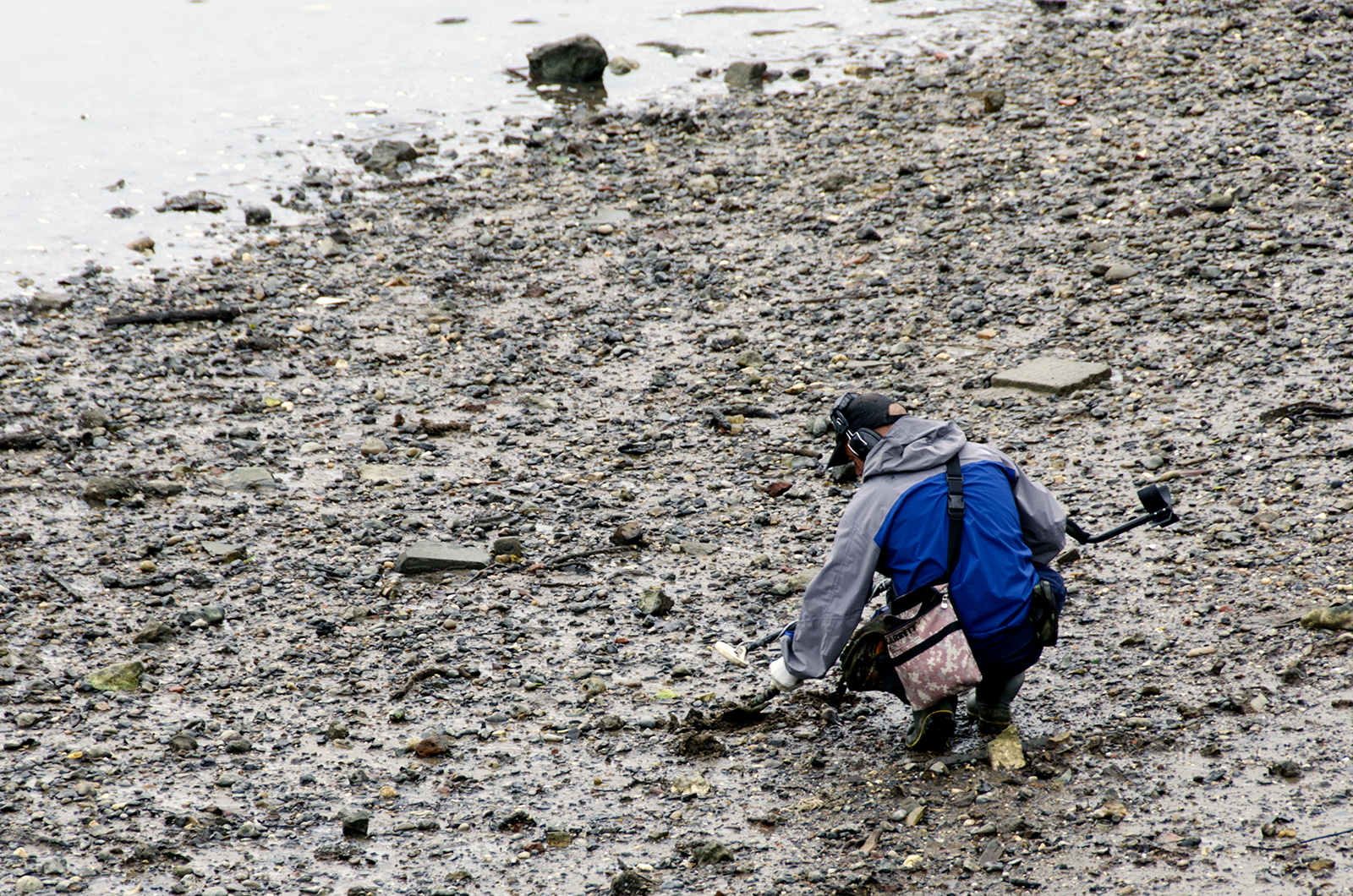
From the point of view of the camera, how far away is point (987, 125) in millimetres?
12250

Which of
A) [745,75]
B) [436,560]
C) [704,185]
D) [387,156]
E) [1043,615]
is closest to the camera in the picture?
[1043,615]

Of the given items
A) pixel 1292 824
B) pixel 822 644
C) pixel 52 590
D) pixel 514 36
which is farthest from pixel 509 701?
pixel 514 36

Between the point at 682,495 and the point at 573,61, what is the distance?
31.6ft

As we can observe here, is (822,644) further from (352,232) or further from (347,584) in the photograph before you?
(352,232)

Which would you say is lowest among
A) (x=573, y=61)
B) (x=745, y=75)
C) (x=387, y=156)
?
(x=387, y=156)

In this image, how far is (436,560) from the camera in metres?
7.09

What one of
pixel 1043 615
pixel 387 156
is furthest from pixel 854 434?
pixel 387 156

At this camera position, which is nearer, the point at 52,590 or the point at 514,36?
the point at 52,590

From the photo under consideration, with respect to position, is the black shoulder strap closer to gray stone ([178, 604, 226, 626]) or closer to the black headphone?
the black headphone

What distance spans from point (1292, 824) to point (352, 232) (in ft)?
31.8

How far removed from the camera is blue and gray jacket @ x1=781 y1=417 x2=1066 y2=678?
4.89 metres

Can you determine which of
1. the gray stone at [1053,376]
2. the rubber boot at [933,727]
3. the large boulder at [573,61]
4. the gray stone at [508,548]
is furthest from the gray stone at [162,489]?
the large boulder at [573,61]

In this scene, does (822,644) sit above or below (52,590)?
above

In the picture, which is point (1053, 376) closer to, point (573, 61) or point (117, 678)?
point (117, 678)
